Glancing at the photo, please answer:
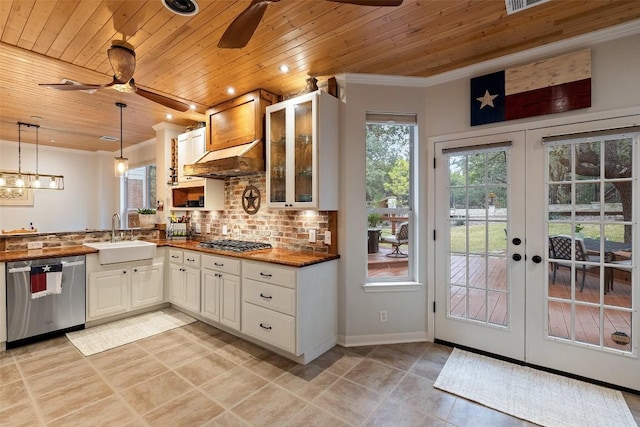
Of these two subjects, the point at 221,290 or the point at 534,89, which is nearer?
the point at 534,89

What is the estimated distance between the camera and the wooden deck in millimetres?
2344

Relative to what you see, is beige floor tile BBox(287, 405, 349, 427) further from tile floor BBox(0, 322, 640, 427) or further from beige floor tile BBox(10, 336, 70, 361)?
beige floor tile BBox(10, 336, 70, 361)

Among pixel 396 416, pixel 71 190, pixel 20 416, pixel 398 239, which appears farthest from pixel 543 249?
pixel 71 190

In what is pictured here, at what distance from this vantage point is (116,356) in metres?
2.83

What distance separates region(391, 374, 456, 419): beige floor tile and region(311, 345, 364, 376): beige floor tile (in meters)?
0.48

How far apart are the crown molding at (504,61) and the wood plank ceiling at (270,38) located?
0.06 meters

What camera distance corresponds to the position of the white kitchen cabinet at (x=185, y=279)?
3623 millimetres

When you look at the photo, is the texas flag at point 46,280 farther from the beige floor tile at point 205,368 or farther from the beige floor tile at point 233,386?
the beige floor tile at point 233,386

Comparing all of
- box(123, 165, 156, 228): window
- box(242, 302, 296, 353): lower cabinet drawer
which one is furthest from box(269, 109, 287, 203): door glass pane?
box(123, 165, 156, 228): window

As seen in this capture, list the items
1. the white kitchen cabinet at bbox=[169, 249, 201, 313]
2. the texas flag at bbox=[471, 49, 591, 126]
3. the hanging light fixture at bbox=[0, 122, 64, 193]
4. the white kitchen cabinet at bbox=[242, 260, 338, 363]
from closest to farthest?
the texas flag at bbox=[471, 49, 591, 126]
the white kitchen cabinet at bbox=[242, 260, 338, 363]
the white kitchen cabinet at bbox=[169, 249, 201, 313]
the hanging light fixture at bbox=[0, 122, 64, 193]

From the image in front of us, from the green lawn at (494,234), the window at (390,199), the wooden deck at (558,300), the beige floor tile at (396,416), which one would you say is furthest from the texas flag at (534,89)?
the beige floor tile at (396,416)

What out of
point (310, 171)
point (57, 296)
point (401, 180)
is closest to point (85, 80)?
point (57, 296)

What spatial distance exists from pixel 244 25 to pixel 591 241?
3050 millimetres

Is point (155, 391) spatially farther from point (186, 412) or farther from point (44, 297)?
point (44, 297)
